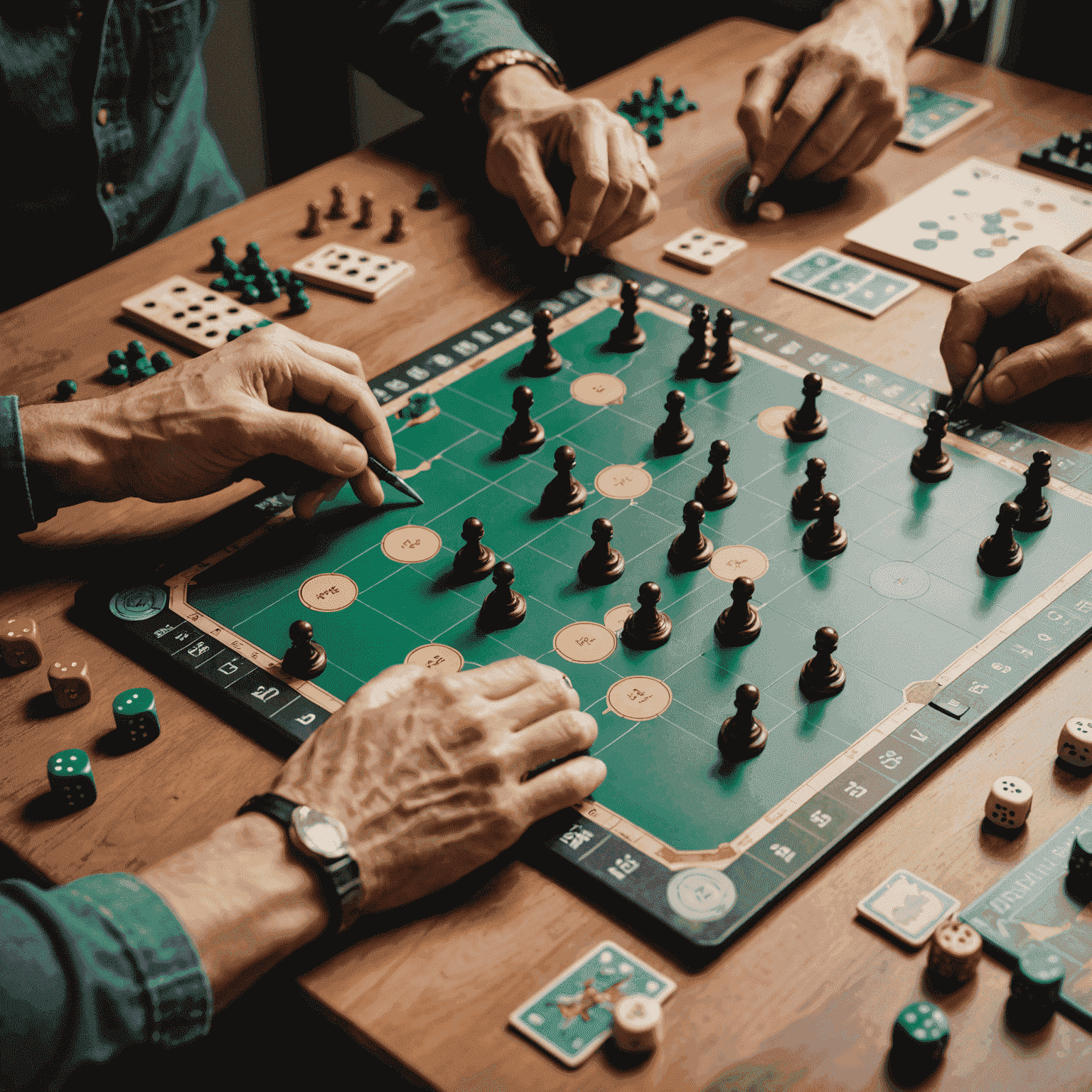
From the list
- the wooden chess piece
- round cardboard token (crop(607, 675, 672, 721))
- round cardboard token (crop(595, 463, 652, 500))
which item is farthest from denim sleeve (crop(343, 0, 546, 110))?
round cardboard token (crop(607, 675, 672, 721))

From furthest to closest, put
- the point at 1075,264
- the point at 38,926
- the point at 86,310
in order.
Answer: the point at 86,310, the point at 1075,264, the point at 38,926

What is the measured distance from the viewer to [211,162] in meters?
3.10

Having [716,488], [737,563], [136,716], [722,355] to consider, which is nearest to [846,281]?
[722,355]

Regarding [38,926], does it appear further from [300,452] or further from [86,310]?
[86,310]

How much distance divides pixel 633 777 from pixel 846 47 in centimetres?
186

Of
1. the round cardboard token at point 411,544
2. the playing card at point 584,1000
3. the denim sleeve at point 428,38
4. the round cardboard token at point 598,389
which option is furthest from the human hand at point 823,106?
the playing card at point 584,1000

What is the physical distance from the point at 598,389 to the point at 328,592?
65 cm

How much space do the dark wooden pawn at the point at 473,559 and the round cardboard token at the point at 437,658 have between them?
14cm

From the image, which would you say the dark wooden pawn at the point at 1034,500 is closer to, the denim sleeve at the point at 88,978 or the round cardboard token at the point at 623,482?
the round cardboard token at the point at 623,482

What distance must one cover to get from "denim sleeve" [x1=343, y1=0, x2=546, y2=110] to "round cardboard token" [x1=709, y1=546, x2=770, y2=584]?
1470 millimetres

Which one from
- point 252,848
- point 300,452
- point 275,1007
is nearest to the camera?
point 252,848

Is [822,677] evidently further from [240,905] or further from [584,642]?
[240,905]

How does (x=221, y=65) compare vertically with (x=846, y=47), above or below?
below

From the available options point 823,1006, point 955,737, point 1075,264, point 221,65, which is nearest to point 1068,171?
point 1075,264
